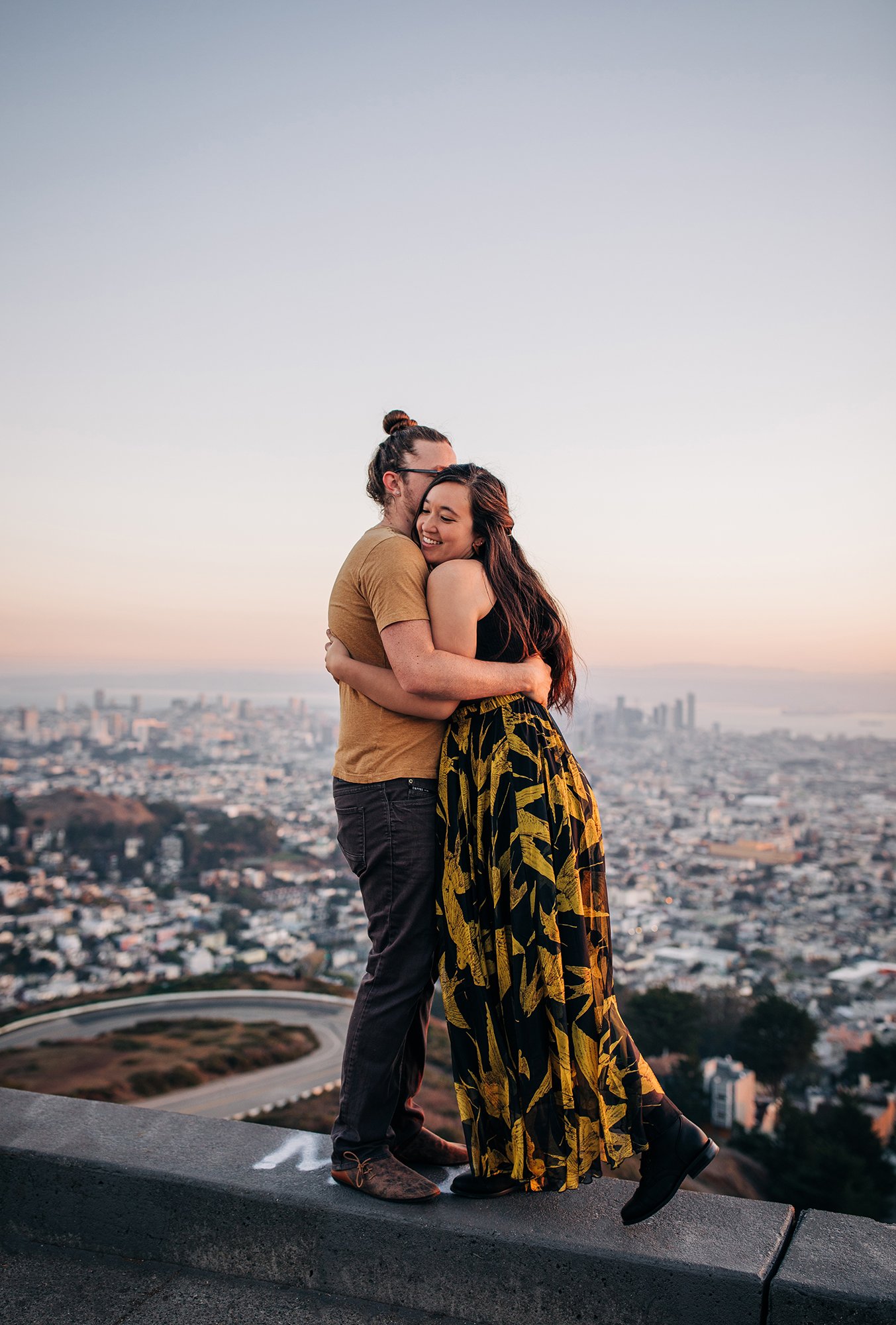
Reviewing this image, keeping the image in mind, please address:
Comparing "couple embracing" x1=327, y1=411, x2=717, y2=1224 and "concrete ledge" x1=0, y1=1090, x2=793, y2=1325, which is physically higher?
"couple embracing" x1=327, y1=411, x2=717, y2=1224

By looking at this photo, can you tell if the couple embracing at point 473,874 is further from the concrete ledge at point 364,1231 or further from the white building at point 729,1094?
the white building at point 729,1094

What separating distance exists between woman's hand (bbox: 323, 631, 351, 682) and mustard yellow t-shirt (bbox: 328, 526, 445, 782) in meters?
0.02

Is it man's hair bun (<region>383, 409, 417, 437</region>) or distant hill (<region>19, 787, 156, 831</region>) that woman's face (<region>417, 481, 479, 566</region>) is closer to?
man's hair bun (<region>383, 409, 417, 437</region>)

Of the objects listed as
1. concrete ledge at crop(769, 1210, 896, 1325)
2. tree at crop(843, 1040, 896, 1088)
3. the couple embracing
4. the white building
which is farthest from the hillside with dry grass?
concrete ledge at crop(769, 1210, 896, 1325)

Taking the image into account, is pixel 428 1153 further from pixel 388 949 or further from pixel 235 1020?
pixel 235 1020

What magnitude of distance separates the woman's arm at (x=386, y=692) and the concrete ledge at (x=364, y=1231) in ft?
3.42

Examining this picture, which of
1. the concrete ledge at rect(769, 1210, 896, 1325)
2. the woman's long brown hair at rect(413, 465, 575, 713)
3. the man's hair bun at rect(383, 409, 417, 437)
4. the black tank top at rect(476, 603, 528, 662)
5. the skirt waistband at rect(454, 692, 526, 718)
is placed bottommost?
the concrete ledge at rect(769, 1210, 896, 1325)

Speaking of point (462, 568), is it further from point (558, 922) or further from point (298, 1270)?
point (298, 1270)

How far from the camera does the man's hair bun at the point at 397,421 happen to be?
7.64 feet

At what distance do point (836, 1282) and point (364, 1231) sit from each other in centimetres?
90

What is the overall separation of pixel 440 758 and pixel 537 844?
31 centimetres

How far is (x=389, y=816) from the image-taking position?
6.72 ft

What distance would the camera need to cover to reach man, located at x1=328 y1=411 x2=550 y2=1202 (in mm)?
1992

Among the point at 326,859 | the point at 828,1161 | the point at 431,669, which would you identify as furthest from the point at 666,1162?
the point at 326,859
